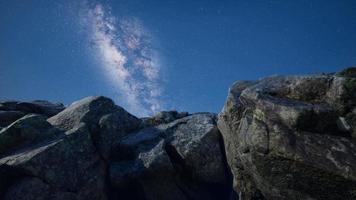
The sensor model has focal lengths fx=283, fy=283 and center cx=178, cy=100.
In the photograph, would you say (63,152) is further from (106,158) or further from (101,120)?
(101,120)

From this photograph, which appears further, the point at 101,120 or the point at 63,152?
the point at 101,120

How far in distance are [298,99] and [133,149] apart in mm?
12590

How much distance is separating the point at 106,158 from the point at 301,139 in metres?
14.1

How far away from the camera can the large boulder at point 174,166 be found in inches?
816

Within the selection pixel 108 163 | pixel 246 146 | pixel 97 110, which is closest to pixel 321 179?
pixel 246 146

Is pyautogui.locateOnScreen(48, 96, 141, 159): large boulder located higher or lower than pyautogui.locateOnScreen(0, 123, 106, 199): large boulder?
higher

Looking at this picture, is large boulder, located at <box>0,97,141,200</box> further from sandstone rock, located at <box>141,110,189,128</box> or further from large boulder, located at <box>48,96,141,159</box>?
sandstone rock, located at <box>141,110,189,128</box>

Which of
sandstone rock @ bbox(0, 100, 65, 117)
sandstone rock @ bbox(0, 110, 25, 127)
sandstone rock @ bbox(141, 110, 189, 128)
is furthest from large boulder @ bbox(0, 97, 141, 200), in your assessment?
sandstone rock @ bbox(0, 100, 65, 117)

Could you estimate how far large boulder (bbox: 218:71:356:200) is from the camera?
13.2 m

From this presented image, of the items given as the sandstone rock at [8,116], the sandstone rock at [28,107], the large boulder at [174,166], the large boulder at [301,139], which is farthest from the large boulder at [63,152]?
the large boulder at [301,139]

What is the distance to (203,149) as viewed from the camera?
21.2 metres

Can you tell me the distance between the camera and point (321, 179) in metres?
13.3

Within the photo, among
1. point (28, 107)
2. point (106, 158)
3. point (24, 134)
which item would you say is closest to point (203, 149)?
point (106, 158)

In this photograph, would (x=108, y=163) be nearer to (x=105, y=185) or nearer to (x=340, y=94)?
(x=105, y=185)
